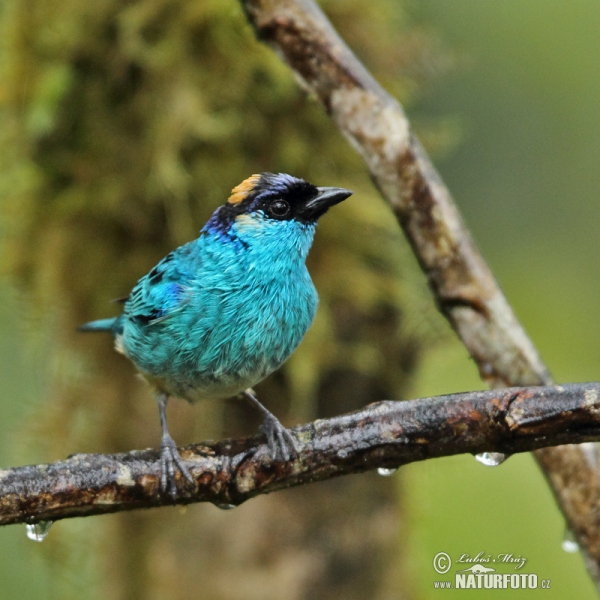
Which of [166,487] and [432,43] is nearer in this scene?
[166,487]

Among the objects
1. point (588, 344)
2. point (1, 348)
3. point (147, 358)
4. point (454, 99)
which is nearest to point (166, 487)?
point (147, 358)

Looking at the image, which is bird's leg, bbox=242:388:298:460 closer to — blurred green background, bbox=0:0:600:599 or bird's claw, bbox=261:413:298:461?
bird's claw, bbox=261:413:298:461

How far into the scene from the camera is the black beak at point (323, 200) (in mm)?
2896

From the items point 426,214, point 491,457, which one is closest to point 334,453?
point 491,457

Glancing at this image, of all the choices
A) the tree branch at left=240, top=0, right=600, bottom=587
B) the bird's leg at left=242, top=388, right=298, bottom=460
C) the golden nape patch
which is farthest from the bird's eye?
the bird's leg at left=242, top=388, right=298, bottom=460

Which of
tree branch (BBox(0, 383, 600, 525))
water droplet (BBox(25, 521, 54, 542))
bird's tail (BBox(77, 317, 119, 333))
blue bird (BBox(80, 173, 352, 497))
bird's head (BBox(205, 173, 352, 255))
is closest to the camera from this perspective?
tree branch (BBox(0, 383, 600, 525))

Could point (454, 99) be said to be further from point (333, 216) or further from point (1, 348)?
point (1, 348)

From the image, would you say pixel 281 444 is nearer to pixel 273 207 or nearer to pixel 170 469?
pixel 170 469

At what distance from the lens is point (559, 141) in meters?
5.73

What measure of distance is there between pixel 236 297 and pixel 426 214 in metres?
0.74

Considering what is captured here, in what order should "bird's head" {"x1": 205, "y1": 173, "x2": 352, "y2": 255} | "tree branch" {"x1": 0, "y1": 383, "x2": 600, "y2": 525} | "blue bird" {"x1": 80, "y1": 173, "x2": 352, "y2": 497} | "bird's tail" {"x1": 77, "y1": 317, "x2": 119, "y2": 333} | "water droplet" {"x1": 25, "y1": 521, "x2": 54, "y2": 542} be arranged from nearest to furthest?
"tree branch" {"x1": 0, "y1": 383, "x2": 600, "y2": 525} < "water droplet" {"x1": 25, "y1": 521, "x2": 54, "y2": 542} < "blue bird" {"x1": 80, "y1": 173, "x2": 352, "y2": 497} < "bird's head" {"x1": 205, "y1": 173, "x2": 352, "y2": 255} < "bird's tail" {"x1": 77, "y1": 317, "x2": 119, "y2": 333}

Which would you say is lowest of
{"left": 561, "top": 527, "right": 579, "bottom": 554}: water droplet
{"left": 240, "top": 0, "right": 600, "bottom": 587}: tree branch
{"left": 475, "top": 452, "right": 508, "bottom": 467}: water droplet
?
{"left": 561, "top": 527, "right": 579, "bottom": 554}: water droplet

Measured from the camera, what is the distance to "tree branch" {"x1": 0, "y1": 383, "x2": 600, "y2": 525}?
203 cm

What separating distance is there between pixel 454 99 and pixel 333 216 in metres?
2.45
